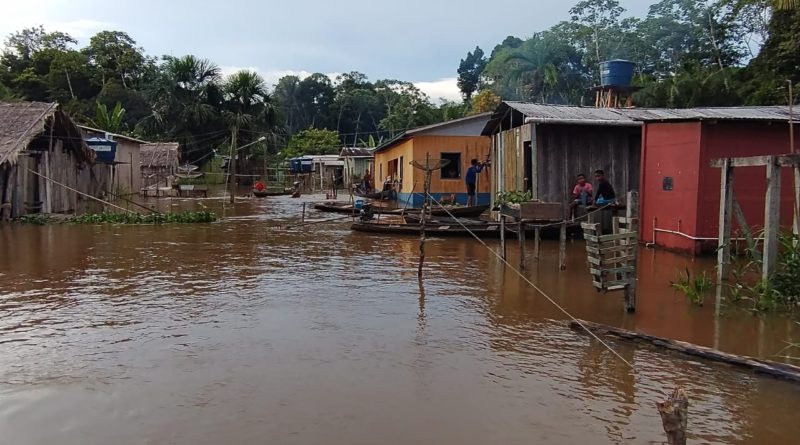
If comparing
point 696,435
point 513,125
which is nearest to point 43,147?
point 513,125

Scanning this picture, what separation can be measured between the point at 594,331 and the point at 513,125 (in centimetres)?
1214

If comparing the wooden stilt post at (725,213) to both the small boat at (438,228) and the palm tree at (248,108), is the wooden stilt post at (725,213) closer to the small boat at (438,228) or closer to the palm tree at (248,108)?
the small boat at (438,228)

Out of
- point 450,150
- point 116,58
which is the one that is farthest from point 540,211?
point 116,58

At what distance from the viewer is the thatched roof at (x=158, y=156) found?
39.2 metres

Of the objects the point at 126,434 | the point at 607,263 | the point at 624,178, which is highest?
the point at 624,178

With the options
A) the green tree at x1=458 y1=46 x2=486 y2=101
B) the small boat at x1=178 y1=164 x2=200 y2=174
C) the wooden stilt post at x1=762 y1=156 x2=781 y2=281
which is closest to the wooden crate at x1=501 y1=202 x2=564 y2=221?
the wooden stilt post at x1=762 y1=156 x2=781 y2=281

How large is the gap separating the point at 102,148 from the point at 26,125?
7.10m

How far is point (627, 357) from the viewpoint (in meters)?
6.24

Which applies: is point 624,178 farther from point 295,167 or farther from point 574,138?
point 295,167

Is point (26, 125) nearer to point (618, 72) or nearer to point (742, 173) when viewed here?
point (742, 173)

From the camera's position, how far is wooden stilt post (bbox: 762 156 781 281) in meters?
7.89

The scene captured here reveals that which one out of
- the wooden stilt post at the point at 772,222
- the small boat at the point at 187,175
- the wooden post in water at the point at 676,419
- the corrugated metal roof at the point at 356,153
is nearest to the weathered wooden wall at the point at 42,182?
the small boat at the point at 187,175

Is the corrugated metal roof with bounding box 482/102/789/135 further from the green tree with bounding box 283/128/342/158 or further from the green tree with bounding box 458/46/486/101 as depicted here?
the green tree with bounding box 458/46/486/101

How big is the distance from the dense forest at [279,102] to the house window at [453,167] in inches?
578
